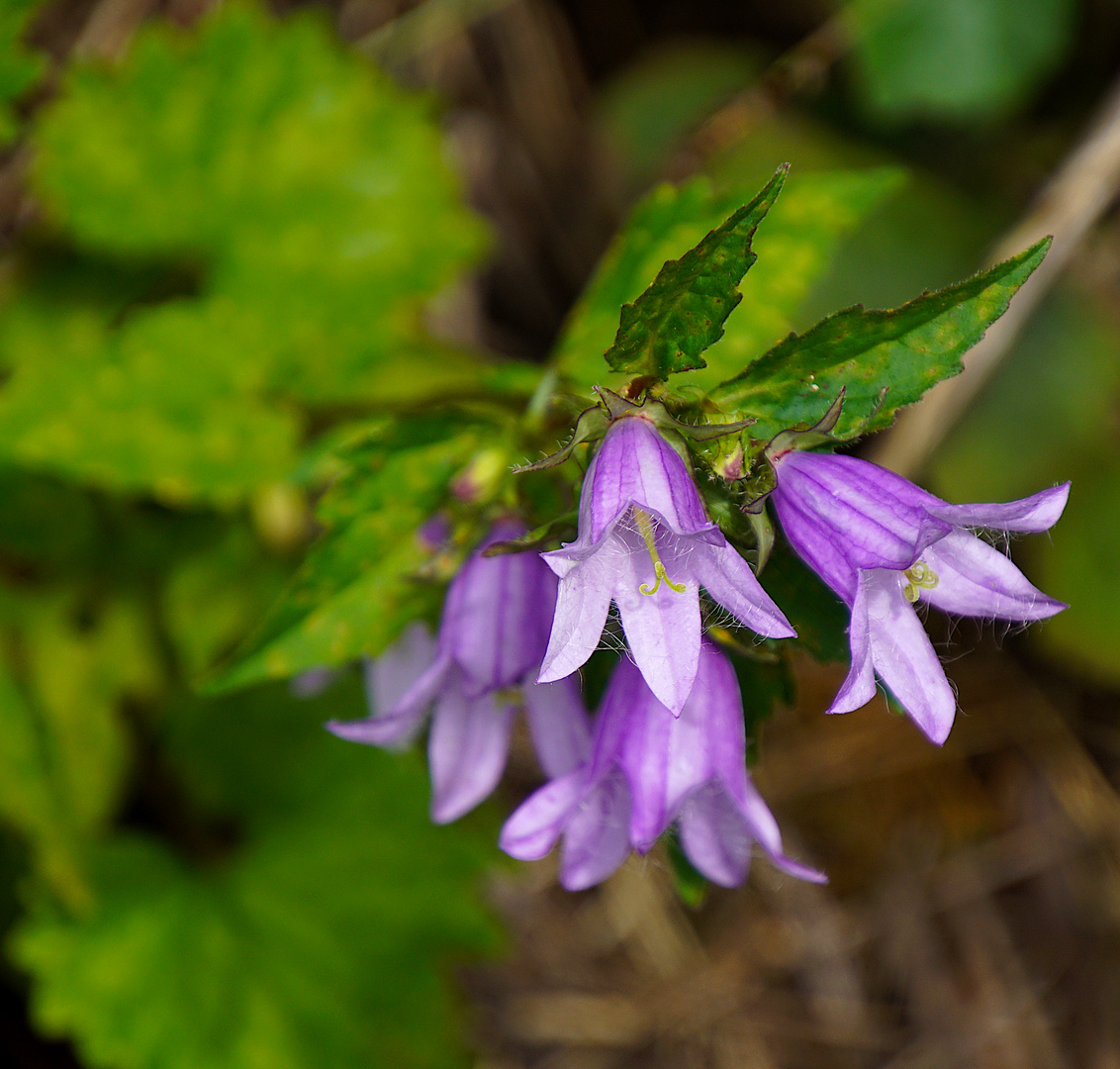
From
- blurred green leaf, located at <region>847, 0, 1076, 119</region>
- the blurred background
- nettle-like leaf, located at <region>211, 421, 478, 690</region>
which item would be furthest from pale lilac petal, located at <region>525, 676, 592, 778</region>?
blurred green leaf, located at <region>847, 0, 1076, 119</region>

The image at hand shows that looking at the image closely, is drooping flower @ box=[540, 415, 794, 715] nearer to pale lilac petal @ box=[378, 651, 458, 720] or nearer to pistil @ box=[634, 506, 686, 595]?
pistil @ box=[634, 506, 686, 595]

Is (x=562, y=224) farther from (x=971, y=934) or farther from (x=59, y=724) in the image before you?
(x=971, y=934)

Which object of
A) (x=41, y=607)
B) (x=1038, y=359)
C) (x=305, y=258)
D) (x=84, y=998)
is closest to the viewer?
(x=84, y=998)

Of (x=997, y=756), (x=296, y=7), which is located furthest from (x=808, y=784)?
(x=296, y=7)

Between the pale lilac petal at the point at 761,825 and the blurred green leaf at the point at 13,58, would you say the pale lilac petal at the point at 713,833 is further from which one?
the blurred green leaf at the point at 13,58

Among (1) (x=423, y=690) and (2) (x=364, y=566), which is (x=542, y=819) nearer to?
(1) (x=423, y=690)

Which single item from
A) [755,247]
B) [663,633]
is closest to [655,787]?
[663,633]

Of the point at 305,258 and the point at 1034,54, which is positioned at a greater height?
the point at 305,258
